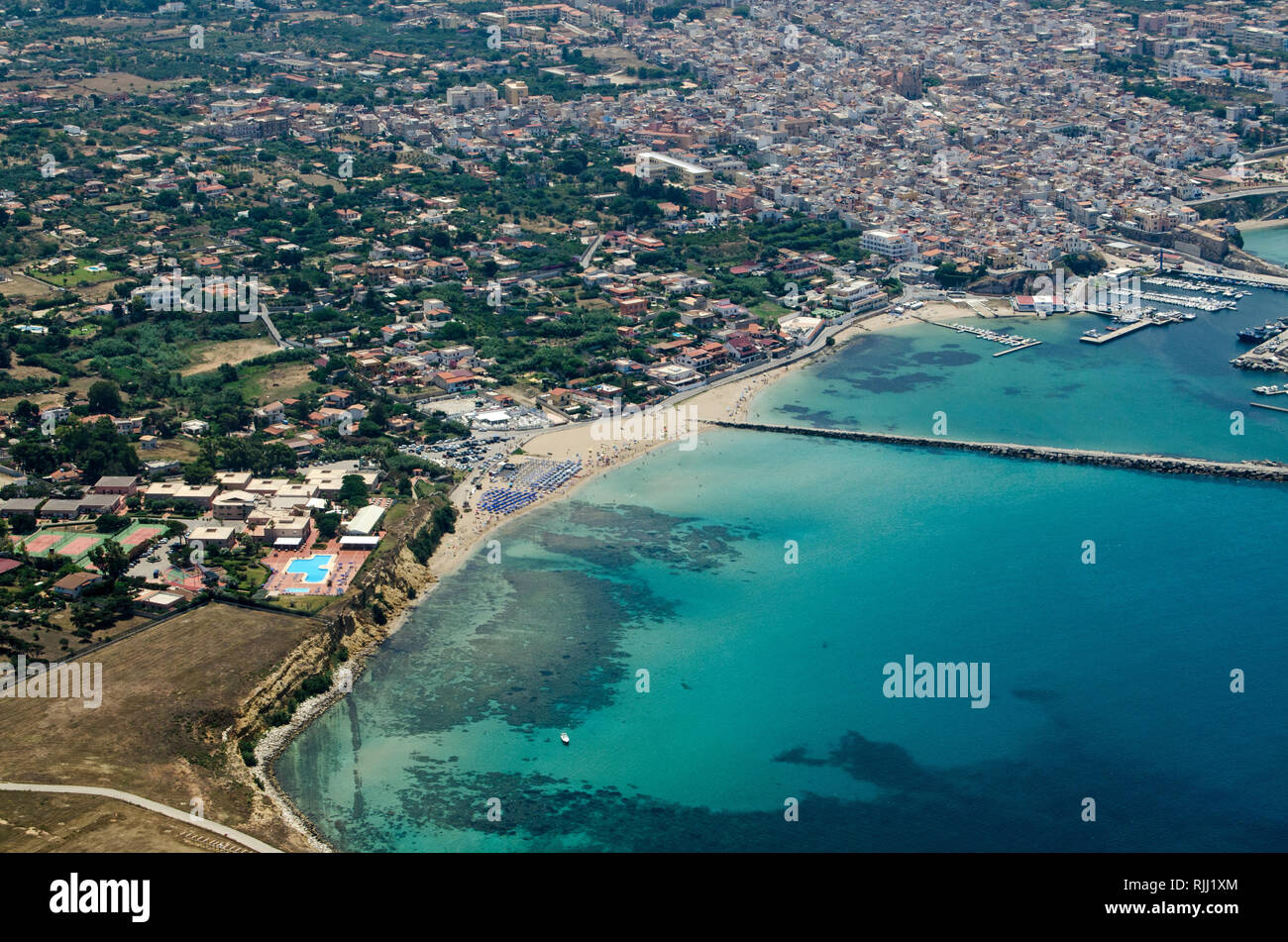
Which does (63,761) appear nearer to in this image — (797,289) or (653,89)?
(797,289)

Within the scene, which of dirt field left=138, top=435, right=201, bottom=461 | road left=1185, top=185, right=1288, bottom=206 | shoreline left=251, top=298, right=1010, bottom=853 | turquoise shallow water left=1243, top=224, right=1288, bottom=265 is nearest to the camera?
shoreline left=251, top=298, right=1010, bottom=853

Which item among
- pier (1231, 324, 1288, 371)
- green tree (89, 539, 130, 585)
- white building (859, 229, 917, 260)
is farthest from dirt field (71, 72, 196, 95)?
pier (1231, 324, 1288, 371)

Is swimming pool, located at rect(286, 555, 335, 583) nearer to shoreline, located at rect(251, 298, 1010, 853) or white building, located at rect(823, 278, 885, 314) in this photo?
shoreline, located at rect(251, 298, 1010, 853)

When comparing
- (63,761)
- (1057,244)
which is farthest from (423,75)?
(63,761)

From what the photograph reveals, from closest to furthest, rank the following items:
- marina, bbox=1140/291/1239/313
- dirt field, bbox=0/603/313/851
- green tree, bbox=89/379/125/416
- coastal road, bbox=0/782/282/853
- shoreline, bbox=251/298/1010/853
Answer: coastal road, bbox=0/782/282/853, dirt field, bbox=0/603/313/851, shoreline, bbox=251/298/1010/853, green tree, bbox=89/379/125/416, marina, bbox=1140/291/1239/313

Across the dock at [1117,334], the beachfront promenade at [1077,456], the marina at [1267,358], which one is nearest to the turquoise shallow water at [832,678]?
the beachfront promenade at [1077,456]

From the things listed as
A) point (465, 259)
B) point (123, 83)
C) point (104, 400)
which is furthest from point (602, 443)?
point (123, 83)
